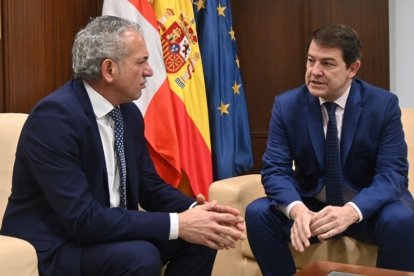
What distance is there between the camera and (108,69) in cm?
169

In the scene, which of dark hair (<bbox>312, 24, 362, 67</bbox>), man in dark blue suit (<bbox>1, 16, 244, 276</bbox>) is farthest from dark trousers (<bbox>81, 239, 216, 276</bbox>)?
dark hair (<bbox>312, 24, 362, 67</bbox>)

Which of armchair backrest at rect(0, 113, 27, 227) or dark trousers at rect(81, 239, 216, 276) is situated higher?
armchair backrest at rect(0, 113, 27, 227)

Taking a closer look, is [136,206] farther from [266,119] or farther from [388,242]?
[266,119]

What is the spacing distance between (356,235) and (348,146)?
0.33 metres

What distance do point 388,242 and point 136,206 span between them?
0.85 meters

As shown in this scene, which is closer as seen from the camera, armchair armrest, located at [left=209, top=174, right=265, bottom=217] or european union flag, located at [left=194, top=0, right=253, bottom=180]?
armchair armrest, located at [left=209, top=174, right=265, bottom=217]

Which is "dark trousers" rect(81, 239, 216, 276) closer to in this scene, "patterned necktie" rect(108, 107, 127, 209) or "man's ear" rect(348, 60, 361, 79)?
"patterned necktie" rect(108, 107, 127, 209)

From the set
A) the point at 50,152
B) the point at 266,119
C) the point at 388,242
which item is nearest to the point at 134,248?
the point at 50,152

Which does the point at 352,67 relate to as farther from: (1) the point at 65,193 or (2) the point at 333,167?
(1) the point at 65,193

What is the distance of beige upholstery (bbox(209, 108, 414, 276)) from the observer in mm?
2002

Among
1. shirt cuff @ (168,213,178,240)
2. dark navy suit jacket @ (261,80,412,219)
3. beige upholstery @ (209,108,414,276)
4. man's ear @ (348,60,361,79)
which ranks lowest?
beige upholstery @ (209,108,414,276)

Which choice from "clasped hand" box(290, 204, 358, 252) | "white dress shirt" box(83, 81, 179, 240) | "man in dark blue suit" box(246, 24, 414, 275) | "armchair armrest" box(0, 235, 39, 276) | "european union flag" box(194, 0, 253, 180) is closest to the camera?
"armchair armrest" box(0, 235, 39, 276)

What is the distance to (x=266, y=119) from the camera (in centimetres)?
337

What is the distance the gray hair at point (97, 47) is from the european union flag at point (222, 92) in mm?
1325
